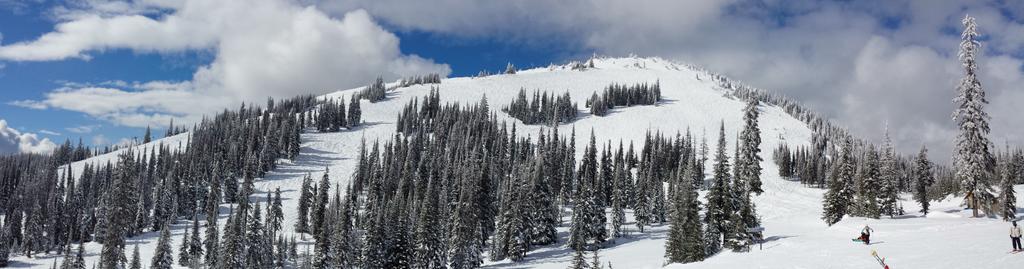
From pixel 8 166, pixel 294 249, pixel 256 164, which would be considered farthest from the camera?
pixel 8 166

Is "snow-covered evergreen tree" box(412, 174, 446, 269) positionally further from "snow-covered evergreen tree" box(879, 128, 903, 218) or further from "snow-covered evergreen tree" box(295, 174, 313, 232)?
"snow-covered evergreen tree" box(879, 128, 903, 218)

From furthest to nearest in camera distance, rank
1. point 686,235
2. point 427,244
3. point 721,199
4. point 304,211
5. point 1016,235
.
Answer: point 304,211
point 427,244
point 721,199
point 686,235
point 1016,235

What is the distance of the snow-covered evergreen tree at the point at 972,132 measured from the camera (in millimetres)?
52875

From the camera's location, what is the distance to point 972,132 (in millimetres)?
53938

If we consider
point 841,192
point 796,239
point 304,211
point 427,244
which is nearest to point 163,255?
point 304,211

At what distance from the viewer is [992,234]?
120ft

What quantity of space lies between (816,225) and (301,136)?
16126 cm

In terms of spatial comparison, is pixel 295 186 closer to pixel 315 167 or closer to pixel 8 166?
pixel 315 167

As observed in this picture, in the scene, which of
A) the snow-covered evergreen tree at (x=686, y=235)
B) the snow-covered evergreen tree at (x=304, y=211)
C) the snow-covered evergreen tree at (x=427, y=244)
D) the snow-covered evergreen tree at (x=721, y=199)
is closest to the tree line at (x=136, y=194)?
the snow-covered evergreen tree at (x=304, y=211)

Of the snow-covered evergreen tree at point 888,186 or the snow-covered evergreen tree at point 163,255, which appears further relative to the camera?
the snow-covered evergreen tree at point 163,255

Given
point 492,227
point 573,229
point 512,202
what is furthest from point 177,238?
point 573,229

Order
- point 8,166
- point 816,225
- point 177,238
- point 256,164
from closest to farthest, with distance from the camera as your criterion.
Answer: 1. point 816,225
2. point 177,238
3. point 256,164
4. point 8,166

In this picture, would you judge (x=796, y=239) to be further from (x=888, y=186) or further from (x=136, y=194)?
(x=136, y=194)

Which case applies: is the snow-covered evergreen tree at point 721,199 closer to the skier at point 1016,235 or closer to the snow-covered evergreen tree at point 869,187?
the snow-covered evergreen tree at point 869,187
